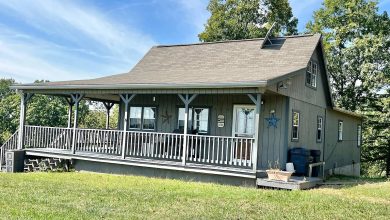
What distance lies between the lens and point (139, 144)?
13.3 meters

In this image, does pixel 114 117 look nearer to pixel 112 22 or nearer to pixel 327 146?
pixel 112 22

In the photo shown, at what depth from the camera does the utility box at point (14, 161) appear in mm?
14250

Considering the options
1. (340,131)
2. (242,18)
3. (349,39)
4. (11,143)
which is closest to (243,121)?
(340,131)

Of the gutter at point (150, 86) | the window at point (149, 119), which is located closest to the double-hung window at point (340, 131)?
the window at point (149, 119)

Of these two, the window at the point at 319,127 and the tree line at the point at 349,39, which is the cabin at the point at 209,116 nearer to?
the window at the point at 319,127

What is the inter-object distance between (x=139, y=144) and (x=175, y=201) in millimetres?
5288

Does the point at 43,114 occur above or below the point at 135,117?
above

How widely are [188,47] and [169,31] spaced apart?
41.3ft

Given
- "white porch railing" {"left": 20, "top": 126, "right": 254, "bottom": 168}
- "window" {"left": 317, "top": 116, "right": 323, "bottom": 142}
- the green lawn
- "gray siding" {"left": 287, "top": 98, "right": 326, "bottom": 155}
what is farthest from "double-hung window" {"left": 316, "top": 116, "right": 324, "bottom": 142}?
the green lawn

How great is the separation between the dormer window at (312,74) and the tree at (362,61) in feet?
32.0

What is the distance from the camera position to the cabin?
11.5 m

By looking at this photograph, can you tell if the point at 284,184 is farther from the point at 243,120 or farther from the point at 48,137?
the point at 48,137

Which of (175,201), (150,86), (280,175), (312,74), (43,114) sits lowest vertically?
(175,201)

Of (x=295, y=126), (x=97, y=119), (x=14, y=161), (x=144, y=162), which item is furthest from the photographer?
(x=97, y=119)
